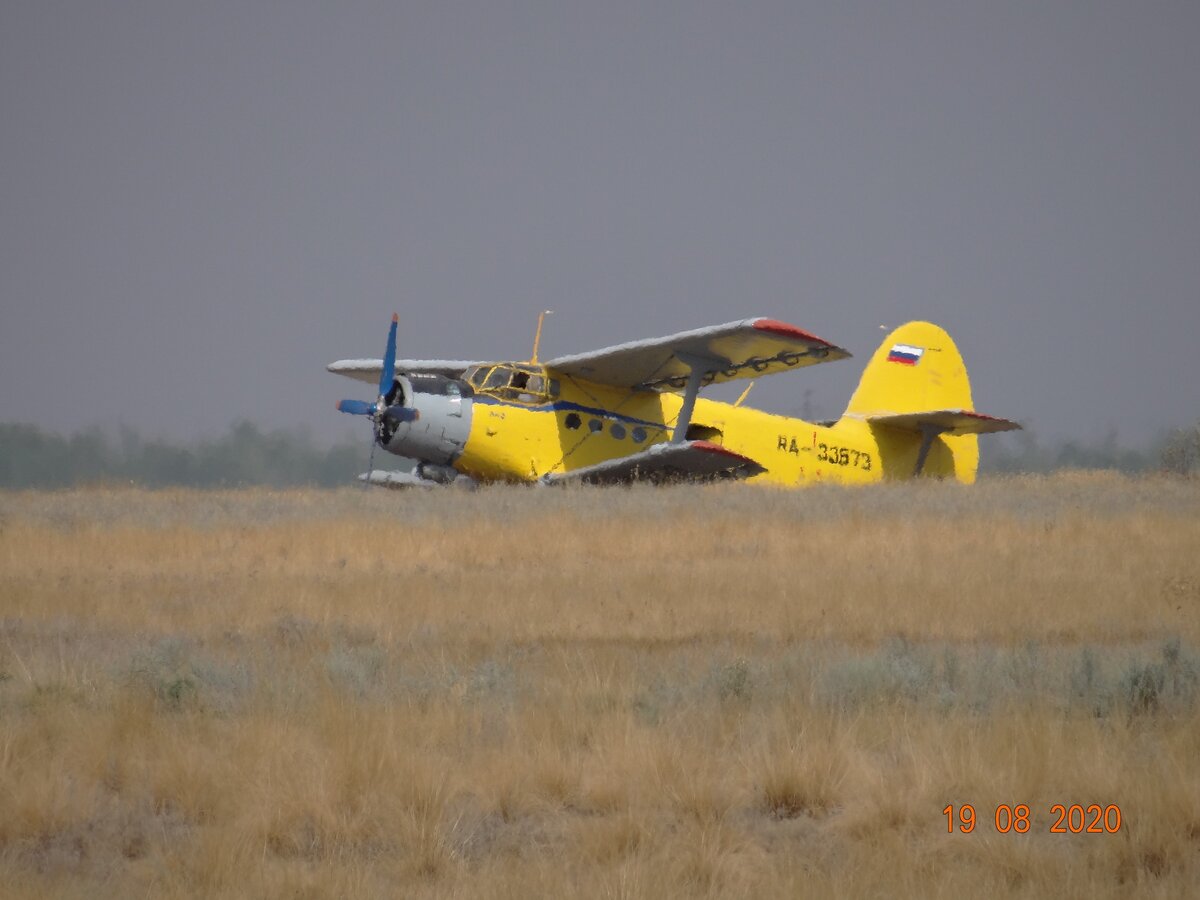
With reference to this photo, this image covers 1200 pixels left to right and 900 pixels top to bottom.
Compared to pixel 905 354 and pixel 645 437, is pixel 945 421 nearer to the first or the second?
pixel 905 354

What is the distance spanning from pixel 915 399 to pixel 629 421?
7195mm

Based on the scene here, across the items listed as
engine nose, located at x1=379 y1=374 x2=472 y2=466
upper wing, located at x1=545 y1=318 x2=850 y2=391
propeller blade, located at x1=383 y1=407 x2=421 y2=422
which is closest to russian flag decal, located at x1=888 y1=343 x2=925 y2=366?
upper wing, located at x1=545 y1=318 x2=850 y2=391

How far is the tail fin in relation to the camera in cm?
2486

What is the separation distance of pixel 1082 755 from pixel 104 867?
13.5ft

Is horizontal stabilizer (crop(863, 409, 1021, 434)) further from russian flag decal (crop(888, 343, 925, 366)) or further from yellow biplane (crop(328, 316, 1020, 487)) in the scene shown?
russian flag decal (crop(888, 343, 925, 366))

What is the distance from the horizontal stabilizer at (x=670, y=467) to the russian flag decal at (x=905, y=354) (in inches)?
240

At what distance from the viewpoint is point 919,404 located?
2581cm

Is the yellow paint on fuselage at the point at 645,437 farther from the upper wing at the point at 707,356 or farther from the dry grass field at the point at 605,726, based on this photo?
the dry grass field at the point at 605,726

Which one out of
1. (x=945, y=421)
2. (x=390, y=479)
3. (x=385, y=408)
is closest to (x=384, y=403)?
(x=385, y=408)
